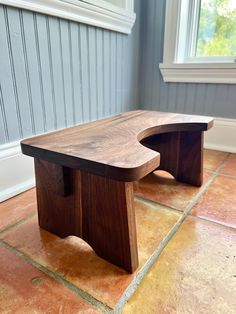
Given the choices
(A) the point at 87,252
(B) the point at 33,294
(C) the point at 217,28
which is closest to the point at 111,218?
(A) the point at 87,252

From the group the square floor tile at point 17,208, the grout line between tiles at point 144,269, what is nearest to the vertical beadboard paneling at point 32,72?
the square floor tile at point 17,208

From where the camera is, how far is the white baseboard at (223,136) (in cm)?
179

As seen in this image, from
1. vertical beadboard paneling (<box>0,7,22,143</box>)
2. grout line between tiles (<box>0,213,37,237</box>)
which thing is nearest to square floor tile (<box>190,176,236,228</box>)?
grout line between tiles (<box>0,213,37,237</box>)

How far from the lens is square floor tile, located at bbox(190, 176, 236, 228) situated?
3.30 ft

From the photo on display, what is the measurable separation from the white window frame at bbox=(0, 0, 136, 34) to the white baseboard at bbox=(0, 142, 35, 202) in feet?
2.07

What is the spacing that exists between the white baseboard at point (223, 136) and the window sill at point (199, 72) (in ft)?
0.97

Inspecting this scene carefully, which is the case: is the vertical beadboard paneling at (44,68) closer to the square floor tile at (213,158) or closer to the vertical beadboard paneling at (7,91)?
the vertical beadboard paneling at (7,91)

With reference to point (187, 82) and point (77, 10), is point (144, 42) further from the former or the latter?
point (77, 10)

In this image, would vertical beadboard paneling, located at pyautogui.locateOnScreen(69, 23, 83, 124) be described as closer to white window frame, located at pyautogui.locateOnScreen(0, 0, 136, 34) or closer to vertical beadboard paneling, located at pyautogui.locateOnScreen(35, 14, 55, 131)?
white window frame, located at pyautogui.locateOnScreen(0, 0, 136, 34)

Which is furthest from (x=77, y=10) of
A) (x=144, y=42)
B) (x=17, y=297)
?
(x=17, y=297)

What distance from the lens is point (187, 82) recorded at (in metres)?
1.86

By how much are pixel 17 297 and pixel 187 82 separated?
1.76 metres

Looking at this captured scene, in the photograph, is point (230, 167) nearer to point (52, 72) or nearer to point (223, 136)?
point (223, 136)

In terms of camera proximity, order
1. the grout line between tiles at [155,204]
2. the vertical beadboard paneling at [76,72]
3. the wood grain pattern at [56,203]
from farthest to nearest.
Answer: the vertical beadboard paneling at [76,72], the grout line between tiles at [155,204], the wood grain pattern at [56,203]
